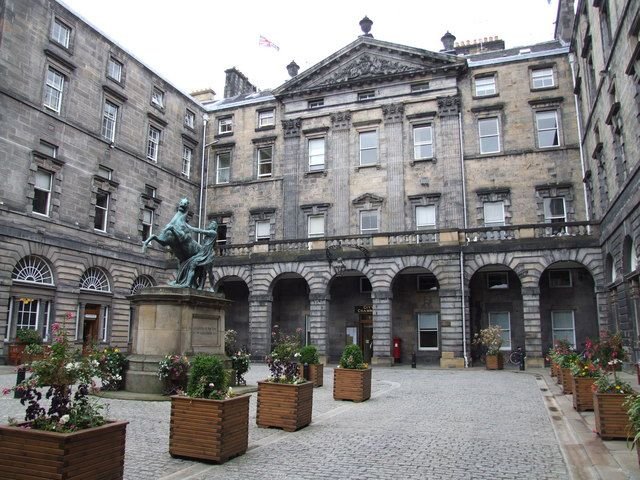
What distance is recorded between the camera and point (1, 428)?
5406 millimetres

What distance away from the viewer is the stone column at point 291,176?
1384 inches

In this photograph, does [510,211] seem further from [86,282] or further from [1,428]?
[1,428]

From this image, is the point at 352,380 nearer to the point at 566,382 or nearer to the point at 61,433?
the point at 566,382

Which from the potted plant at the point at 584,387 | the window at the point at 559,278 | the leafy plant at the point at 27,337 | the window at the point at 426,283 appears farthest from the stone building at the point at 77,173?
the window at the point at 559,278

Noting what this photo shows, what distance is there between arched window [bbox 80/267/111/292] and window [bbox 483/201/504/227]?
22091 mm

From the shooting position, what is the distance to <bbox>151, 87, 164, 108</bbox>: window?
114 ft

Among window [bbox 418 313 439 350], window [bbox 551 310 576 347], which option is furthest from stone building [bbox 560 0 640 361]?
window [bbox 418 313 439 350]

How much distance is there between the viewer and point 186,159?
38094mm

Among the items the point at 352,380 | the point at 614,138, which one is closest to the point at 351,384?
the point at 352,380

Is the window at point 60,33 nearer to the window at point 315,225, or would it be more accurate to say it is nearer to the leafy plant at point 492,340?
the window at point 315,225

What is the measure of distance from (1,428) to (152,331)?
835 cm

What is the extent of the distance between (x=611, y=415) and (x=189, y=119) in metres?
35.0

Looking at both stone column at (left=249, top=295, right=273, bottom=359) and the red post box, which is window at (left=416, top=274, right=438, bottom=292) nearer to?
the red post box

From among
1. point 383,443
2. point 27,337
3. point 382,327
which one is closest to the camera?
point 383,443
